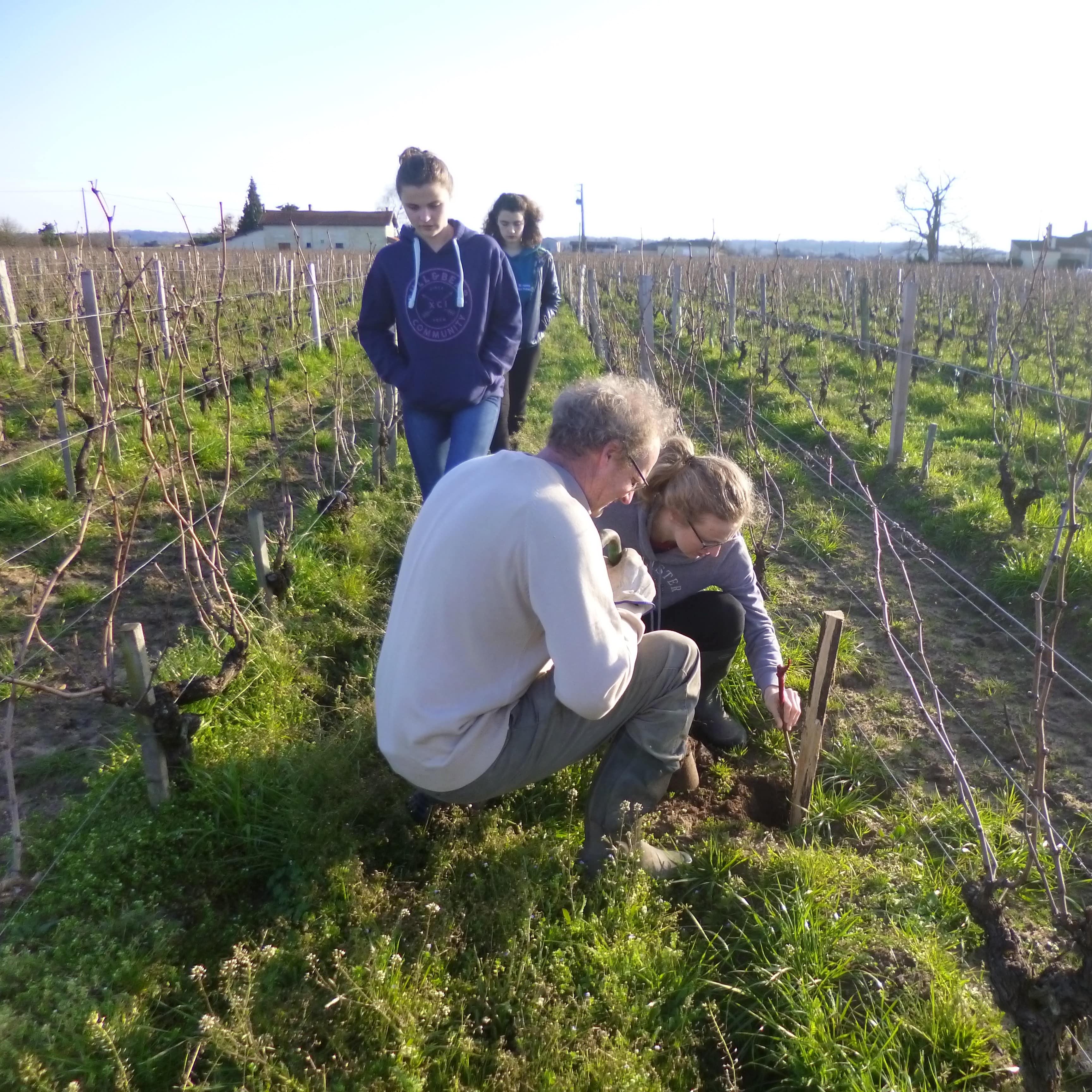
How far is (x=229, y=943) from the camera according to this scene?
1929 mm

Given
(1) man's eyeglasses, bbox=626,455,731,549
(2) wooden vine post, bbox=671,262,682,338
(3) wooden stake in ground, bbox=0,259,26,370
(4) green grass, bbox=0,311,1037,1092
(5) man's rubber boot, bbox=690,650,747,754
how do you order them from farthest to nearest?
(2) wooden vine post, bbox=671,262,682,338
(3) wooden stake in ground, bbox=0,259,26,370
(5) man's rubber boot, bbox=690,650,747,754
(1) man's eyeglasses, bbox=626,455,731,549
(4) green grass, bbox=0,311,1037,1092

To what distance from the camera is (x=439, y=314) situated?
3.32 meters

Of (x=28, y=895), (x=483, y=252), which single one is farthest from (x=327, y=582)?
(x=28, y=895)

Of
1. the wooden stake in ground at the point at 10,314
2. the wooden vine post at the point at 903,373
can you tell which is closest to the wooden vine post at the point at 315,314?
the wooden stake in ground at the point at 10,314

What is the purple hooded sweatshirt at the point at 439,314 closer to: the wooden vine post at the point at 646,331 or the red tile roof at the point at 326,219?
the wooden vine post at the point at 646,331

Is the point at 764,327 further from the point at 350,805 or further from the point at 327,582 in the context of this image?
the point at 350,805

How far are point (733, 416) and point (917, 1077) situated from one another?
247 inches

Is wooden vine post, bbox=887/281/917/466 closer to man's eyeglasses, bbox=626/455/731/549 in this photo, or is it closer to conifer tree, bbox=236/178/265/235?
man's eyeglasses, bbox=626/455/731/549

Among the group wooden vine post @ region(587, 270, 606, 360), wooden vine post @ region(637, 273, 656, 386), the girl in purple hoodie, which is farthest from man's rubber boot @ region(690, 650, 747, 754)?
wooden vine post @ region(587, 270, 606, 360)

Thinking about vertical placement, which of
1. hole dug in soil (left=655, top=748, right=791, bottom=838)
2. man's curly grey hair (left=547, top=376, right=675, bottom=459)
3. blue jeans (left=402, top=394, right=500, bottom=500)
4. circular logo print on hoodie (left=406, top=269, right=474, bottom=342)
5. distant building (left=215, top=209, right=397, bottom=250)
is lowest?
hole dug in soil (left=655, top=748, right=791, bottom=838)

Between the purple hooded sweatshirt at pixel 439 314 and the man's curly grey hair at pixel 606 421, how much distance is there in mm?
1567

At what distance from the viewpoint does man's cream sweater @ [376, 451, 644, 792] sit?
165 cm

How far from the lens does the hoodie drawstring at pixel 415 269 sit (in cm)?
328

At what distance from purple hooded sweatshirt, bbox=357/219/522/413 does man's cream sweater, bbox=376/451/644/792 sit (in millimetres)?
1568
